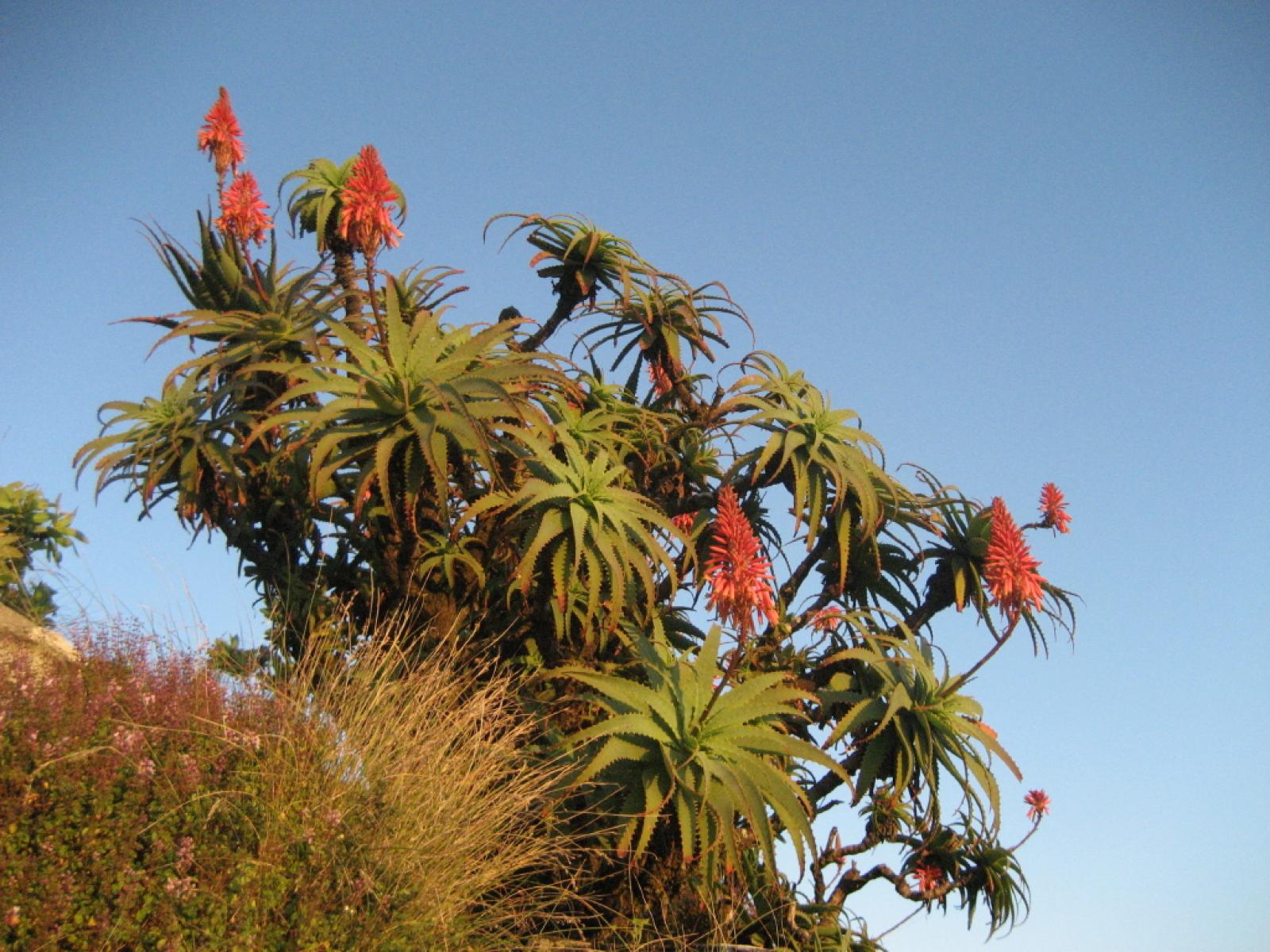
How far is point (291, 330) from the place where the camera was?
5941 mm

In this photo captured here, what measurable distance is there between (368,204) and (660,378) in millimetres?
2534

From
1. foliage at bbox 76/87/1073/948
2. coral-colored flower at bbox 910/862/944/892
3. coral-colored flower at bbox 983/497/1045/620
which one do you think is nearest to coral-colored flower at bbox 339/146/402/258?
foliage at bbox 76/87/1073/948

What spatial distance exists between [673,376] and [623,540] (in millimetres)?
2099

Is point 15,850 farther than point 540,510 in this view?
No

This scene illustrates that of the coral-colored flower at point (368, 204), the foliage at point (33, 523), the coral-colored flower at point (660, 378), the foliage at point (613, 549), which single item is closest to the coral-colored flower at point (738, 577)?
the foliage at point (613, 549)

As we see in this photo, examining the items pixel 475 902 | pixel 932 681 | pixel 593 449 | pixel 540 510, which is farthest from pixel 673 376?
pixel 475 902

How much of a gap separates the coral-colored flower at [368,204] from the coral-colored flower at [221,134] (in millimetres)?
835

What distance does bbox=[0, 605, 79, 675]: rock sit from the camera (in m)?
5.04

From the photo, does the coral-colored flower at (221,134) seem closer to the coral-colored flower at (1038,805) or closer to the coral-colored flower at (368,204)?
the coral-colored flower at (368,204)

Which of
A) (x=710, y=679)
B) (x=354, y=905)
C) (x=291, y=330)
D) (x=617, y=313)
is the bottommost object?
(x=354, y=905)

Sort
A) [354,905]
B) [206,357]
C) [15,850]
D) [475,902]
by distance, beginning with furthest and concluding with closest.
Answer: [206,357], [475,902], [354,905], [15,850]

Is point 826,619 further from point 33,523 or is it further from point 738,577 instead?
point 33,523

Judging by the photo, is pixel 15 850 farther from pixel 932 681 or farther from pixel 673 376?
pixel 673 376

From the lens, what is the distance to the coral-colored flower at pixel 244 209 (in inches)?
226
